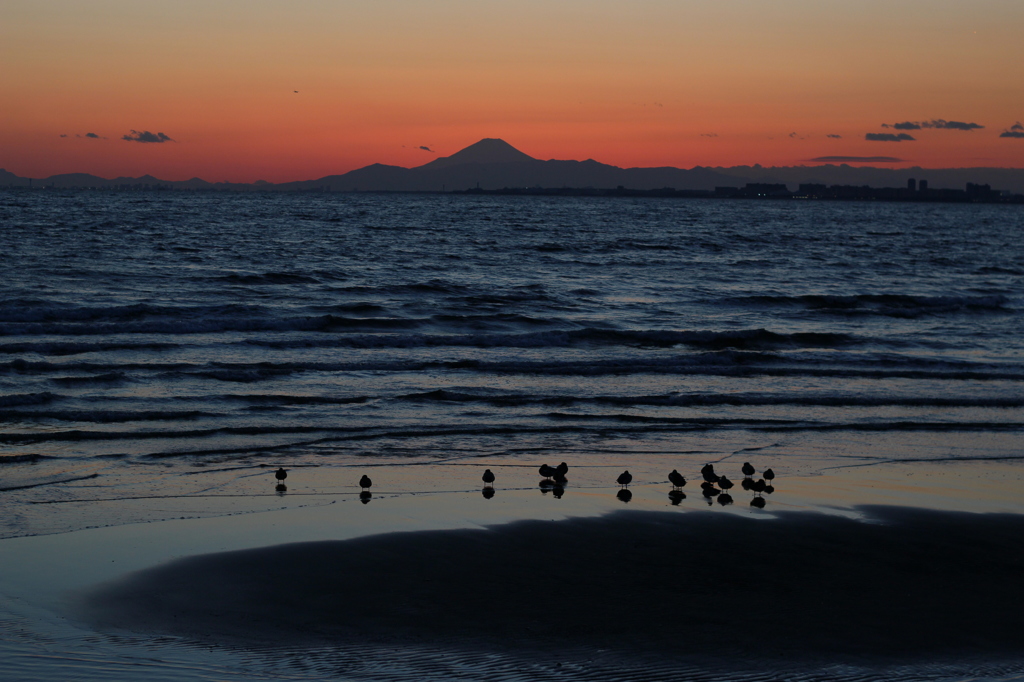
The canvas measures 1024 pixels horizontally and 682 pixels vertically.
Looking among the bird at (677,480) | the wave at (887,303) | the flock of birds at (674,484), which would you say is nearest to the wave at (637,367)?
the flock of birds at (674,484)

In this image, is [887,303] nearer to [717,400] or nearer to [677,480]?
[717,400]

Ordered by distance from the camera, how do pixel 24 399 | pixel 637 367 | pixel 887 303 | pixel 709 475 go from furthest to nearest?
pixel 887 303, pixel 637 367, pixel 24 399, pixel 709 475

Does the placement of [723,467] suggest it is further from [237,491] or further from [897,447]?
[237,491]

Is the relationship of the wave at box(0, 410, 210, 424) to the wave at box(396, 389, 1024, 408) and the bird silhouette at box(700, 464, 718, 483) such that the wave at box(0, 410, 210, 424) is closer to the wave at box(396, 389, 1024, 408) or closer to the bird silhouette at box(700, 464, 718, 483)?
the wave at box(396, 389, 1024, 408)

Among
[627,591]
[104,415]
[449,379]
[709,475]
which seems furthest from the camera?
[449,379]

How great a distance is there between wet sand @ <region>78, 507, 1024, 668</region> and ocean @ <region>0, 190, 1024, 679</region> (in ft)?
4.50

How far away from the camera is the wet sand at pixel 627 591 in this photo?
18.7 ft

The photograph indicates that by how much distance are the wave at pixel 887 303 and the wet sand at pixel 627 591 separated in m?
21.5

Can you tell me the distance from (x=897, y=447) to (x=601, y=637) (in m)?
7.24

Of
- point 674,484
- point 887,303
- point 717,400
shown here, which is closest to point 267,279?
point 887,303

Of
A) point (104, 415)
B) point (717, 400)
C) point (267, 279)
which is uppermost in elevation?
point (267, 279)

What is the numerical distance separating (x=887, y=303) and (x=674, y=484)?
79.1 feet

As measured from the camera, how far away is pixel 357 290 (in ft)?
101

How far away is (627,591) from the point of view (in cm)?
651
